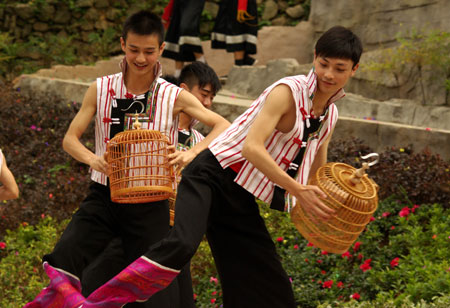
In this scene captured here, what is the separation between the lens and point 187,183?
3.23m

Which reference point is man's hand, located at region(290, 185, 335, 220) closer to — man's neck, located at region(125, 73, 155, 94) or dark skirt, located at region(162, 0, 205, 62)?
man's neck, located at region(125, 73, 155, 94)

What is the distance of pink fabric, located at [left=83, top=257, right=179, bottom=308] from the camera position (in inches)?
116

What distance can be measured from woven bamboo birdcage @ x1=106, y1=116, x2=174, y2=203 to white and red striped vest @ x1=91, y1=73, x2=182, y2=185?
17 centimetres

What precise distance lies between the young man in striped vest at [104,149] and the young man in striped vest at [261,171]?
12.2 inches

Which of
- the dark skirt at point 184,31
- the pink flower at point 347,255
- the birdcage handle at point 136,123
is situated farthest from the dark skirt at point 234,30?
the birdcage handle at point 136,123

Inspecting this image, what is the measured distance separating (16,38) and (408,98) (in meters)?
6.91

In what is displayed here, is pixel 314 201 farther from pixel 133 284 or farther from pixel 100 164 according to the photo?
pixel 100 164

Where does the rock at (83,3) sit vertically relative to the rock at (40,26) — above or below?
above

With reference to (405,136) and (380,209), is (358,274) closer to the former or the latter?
(380,209)

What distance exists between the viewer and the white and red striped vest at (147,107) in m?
3.64

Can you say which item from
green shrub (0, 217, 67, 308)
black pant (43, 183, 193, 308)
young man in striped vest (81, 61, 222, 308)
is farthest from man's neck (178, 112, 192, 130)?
green shrub (0, 217, 67, 308)

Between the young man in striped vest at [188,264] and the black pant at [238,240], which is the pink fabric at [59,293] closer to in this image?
the young man in striped vest at [188,264]

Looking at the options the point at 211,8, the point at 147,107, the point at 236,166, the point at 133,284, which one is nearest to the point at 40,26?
the point at 211,8

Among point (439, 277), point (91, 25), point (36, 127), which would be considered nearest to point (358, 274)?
point (439, 277)
